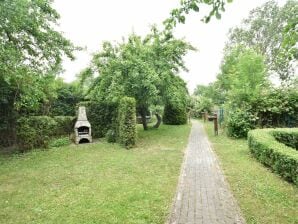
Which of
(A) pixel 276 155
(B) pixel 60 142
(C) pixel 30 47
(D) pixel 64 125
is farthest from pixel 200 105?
(A) pixel 276 155

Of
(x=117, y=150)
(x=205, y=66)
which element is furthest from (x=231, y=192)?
(x=205, y=66)

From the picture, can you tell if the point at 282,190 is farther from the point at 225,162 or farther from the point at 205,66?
the point at 205,66

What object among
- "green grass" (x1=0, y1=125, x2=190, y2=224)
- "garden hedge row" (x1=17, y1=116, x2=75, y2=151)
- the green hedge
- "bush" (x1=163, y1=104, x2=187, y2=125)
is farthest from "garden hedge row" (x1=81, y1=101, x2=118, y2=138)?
"bush" (x1=163, y1=104, x2=187, y2=125)

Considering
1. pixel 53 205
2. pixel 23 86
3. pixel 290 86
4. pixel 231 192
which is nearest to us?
pixel 53 205

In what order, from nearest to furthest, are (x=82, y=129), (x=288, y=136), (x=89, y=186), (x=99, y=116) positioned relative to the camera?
(x=89, y=186) → (x=288, y=136) → (x=82, y=129) → (x=99, y=116)

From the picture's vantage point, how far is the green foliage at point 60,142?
13.0m

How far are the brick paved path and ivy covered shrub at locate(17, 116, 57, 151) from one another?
706 centimetres

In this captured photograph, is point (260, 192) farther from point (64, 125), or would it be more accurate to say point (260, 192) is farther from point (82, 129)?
point (64, 125)

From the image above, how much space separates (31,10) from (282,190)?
30.4 ft

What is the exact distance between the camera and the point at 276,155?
23.6 feet

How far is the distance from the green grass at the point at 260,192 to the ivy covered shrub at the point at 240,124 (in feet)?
16.5

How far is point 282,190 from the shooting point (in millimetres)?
5949

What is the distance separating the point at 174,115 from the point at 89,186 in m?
18.9

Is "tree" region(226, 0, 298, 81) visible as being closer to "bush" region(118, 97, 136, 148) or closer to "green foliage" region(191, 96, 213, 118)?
"green foliage" region(191, 96, 213, 118)
